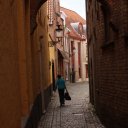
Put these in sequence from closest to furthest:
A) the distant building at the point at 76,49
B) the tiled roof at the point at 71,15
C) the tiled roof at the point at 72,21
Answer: the distant building at the point at 76,49
the tiled roof at the point at 72,21
the tiled roof at the point at 71,15

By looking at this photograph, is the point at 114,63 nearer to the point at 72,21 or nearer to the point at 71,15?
the point at 72,21

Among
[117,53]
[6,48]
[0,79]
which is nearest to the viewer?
[0,79]

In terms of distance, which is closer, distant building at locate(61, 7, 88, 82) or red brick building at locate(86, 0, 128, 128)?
red brick building at locate(86, 0, 128, 128)

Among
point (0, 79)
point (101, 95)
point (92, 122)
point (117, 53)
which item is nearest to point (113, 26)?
point (117, 53)

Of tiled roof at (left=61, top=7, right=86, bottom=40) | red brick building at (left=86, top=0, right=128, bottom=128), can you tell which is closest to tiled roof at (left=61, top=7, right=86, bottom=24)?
tiled roof at (left=61, top=7, right=86, bottom=40)

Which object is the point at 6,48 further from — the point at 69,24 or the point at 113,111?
the point at 69,24

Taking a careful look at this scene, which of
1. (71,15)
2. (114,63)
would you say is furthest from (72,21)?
(114,63)

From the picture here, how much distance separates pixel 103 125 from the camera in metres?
14.4

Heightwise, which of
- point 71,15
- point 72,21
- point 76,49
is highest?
point 71,15

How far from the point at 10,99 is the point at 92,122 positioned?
9.79 meters

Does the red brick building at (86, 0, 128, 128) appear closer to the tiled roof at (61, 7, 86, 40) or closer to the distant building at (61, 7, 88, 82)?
the distant building at (61, 7, 88, 82)

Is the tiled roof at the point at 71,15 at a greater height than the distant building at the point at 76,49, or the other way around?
the tiled roof at the point at 71,15

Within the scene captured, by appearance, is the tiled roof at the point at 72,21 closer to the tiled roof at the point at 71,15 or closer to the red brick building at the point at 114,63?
the tiled roof at the point at 71,15

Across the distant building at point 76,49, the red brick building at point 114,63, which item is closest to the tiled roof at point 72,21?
the distant building at point 76,49
